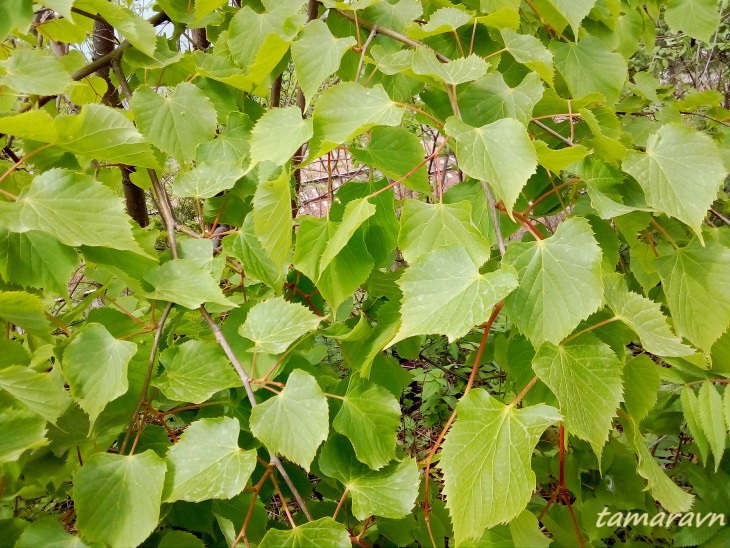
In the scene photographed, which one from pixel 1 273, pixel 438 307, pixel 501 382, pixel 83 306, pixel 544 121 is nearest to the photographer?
pixel 438 307

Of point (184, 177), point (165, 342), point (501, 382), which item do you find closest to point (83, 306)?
point (165, 342)

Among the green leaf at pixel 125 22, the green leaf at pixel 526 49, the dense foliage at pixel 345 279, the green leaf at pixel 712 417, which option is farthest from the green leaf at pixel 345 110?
the green leaf at pixel 712 417

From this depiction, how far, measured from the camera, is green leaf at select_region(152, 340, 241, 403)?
0.58 m

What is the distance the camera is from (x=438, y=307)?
45cm

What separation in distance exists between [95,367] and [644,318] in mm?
560

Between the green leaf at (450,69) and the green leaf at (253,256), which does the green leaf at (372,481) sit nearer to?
the green leaf at (253,256)

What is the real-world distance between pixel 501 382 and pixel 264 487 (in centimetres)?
138

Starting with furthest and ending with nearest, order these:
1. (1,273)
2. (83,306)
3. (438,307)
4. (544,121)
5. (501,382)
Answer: (501,382), (544,121), (83,306), (1,273), (438,307)

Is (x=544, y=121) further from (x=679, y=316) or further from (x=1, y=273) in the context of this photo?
(x=1, y=273)

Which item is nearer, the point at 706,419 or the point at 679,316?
the point at 679,316

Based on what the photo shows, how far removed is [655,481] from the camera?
1.80ft

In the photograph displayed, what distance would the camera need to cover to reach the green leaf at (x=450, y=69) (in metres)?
0.56

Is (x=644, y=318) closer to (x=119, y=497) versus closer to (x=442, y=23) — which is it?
(x=442, y=23)

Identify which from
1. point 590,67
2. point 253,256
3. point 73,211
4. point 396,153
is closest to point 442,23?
point 396,153
